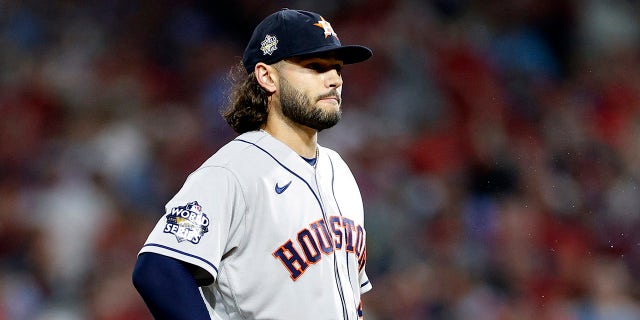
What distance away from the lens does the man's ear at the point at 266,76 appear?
2170 millimetres

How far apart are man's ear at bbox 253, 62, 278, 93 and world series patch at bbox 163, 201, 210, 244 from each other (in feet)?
1.42

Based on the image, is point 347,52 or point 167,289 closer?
point 167,289

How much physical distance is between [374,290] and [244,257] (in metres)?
2.36

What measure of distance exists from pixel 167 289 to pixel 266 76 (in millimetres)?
658

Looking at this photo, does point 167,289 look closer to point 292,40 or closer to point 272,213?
point 272,213

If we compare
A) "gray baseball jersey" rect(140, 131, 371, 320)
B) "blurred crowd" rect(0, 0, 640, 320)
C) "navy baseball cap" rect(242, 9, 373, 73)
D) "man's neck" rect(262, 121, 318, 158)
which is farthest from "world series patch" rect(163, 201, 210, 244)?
"blurred crowd" rect(0, 0, 640, 320)

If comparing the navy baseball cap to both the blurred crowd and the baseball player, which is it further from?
the blurred crowd

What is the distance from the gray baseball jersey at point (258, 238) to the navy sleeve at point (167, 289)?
3cm

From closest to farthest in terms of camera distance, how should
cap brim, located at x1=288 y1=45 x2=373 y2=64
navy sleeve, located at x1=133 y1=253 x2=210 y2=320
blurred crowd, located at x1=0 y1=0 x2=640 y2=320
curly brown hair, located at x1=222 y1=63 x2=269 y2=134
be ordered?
navy sleeve, located at x1=133 y1=253 x2=210 y2=320
cap brim, located at x1=288 y1=45 x2=373 y2=64
curly brown hair, located at x1=222 y1=63 x2=269 y2=134
blurred crowd, located at x1=0 y1=0 x2=640 y2=320

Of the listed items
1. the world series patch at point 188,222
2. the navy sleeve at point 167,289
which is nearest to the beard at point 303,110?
the world series patch at point 188,222

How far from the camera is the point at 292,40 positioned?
6.97 ft

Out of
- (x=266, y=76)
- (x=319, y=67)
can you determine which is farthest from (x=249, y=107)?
(x=319, y=67)

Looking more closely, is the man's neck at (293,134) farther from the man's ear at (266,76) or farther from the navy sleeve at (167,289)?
the navy sleeve at (167,289)

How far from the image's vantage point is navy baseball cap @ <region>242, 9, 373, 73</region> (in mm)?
2113
